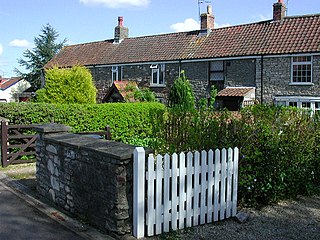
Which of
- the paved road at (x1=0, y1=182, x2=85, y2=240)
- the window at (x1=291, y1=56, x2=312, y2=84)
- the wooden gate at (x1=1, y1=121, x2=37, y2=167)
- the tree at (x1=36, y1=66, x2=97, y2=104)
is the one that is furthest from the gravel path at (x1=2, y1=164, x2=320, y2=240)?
the window at (x1=291, y1=56, x2=312, y2=84)

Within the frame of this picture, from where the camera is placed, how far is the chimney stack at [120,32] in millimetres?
34406

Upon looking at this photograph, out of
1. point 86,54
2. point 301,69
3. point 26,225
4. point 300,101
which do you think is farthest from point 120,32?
point 26,225

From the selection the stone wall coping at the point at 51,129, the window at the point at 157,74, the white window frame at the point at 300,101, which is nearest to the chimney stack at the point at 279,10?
the white window frame at the point at 300,101

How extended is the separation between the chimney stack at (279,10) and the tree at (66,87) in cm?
1362

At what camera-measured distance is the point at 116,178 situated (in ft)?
16.2

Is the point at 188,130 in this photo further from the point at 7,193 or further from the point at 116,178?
the point at 7,193

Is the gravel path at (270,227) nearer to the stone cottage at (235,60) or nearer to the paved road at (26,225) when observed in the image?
the paved road at (26,225)

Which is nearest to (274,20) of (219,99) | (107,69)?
(219,99)

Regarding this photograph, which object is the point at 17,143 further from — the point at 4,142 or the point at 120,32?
the point at 120,32

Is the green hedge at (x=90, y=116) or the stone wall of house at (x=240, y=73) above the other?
the stone wall of house at (x=240, y=73)

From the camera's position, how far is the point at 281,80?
852 inches

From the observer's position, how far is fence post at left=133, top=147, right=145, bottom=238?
485cm

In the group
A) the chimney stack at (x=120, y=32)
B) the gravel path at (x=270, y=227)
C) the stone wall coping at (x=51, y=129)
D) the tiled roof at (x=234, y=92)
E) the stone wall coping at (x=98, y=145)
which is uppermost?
the chimney stack at (x=120, y=32)

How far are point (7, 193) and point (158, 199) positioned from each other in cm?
415
